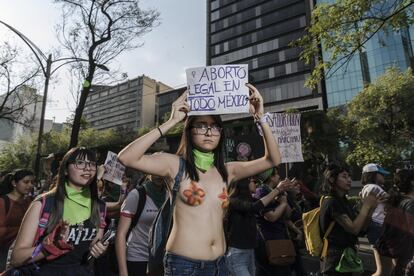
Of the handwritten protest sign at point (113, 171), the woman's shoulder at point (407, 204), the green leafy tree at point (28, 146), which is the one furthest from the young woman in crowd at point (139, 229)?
the green leafy tree at point (28, 146)

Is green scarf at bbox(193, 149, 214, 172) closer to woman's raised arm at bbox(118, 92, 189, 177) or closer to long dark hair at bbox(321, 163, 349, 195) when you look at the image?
woman's raised arm at bbox(118, 92, 189, 177)

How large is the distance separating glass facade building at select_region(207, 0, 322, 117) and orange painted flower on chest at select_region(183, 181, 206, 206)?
57.7 m

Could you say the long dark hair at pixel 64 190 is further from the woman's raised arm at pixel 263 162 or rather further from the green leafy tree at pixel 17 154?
the green leafy tree at pixel 17 154

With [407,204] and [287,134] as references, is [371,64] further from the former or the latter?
[407,204]

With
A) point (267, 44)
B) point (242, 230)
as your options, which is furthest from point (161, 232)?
point (267, 44)

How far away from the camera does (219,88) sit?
119 inches

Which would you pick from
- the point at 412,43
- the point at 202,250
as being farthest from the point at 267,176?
the point at 412,43

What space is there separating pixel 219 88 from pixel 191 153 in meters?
0.79

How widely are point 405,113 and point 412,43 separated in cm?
3161

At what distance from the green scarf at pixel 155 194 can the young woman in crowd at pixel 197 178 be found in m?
1.29

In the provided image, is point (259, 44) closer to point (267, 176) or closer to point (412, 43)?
point (412, 43)

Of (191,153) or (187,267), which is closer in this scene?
(187,267)


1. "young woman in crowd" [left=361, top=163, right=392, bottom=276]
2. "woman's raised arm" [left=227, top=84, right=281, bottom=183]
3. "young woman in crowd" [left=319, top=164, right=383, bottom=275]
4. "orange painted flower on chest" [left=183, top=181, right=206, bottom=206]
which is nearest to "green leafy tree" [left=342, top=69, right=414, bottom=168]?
"young woman in crowd" [left=361, top=163, right=392, bottom=276]

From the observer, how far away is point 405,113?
2656 cm
